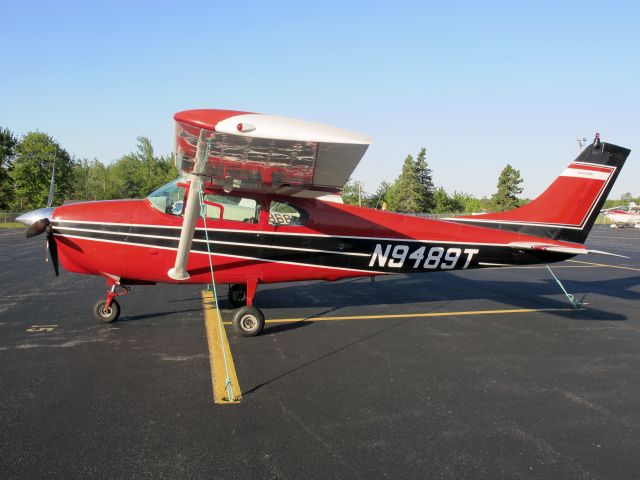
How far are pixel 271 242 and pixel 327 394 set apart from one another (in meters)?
3.05

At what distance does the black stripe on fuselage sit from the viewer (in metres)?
6.22

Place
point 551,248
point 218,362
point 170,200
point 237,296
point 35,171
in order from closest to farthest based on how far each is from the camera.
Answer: point 218,362, point 170,200, point 551,248, point 237,296, point 35,171

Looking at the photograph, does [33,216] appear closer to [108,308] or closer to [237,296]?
[108,308]

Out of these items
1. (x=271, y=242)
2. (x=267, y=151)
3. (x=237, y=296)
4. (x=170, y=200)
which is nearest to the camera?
(x=267, y=151)

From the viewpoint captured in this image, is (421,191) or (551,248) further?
(421,191)

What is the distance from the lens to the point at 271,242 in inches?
262

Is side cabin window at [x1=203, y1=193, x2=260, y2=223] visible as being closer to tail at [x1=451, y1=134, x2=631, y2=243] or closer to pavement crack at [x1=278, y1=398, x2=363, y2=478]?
pavement crack at [x1=278, y1=398, x2=363, y2=478]

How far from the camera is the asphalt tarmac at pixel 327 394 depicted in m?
2.96

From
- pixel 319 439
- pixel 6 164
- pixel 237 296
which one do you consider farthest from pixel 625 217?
pixel 6 164

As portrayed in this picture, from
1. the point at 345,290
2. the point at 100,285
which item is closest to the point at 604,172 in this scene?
the point at 345,290

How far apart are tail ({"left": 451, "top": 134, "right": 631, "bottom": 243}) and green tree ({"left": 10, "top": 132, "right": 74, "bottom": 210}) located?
52.1 metres

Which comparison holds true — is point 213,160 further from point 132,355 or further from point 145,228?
point 132,355

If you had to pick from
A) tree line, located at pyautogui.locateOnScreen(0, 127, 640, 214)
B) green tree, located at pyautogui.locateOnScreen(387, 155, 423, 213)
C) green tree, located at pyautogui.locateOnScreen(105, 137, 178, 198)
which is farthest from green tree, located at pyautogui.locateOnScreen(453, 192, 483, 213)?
green tree, located at pyautogui.locateOnScreen(105, 137, 178, 198)

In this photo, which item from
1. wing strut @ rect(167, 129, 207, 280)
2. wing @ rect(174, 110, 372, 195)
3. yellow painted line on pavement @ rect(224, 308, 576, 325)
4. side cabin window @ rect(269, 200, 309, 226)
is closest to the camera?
wing @ rect(174, 110, 372, 195)
